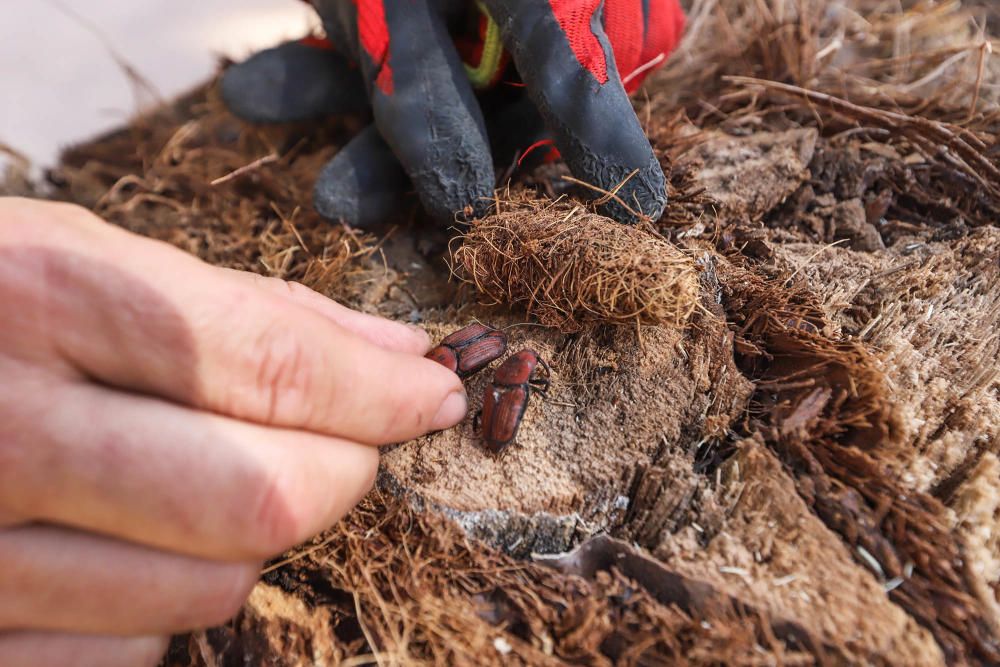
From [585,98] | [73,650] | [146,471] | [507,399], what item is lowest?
[73,650]

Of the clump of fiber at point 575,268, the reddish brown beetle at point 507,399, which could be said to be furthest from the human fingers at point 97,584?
the clump of fiber at point 575,268

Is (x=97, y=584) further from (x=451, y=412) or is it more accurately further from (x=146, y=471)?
(x=451, y=412)

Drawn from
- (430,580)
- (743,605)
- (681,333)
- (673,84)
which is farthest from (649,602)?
(673,84)

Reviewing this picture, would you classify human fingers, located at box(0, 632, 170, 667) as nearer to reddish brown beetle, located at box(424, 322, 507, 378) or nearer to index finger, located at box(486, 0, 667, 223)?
reddish brown beetle, located at box(424, 322, 507, 378)

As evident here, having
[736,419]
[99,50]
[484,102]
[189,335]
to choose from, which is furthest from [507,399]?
[99,50]

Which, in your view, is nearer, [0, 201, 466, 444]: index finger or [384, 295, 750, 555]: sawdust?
[0, 201, 466, 444]: index finger

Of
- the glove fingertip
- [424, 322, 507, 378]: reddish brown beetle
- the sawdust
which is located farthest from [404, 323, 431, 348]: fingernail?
the glove fingertip
